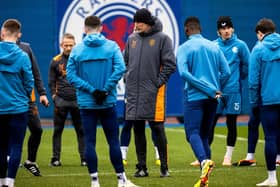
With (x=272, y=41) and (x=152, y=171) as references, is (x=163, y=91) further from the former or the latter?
(x=272, y=41)

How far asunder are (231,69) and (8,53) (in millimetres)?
4263

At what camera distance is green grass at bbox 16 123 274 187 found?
11.5 meters

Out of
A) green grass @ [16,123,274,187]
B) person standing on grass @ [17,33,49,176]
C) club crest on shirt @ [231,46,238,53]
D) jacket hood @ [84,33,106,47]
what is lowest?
green grass @ [16,123,274,187]

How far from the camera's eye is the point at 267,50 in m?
11.0

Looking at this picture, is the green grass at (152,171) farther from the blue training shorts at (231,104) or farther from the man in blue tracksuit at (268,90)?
the blue training shorts at (231,104)

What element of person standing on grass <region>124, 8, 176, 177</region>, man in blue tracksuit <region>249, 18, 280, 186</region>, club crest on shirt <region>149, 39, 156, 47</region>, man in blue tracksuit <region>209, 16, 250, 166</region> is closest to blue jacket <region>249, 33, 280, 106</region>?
man in blue tracksuit <region>249, 18, 280, 186</region>

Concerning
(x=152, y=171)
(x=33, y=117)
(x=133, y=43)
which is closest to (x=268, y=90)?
(x=133, y=43)

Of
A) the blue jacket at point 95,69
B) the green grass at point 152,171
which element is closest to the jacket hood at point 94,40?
the blue jacket at point 95,69

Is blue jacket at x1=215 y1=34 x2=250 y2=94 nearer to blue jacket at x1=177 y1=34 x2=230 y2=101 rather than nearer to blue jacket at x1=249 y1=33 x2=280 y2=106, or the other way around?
blue jacket at x1=177 y1=34 x2=230 y2=101

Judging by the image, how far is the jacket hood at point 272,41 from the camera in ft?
36.0

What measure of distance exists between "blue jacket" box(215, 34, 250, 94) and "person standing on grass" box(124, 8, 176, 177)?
2.05m

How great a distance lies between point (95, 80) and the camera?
10531 mm

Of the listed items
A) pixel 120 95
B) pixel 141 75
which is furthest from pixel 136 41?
pixel 120 95

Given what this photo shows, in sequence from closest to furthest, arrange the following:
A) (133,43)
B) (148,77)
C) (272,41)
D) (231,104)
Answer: (272,41) < (148,77) < (133,43) < (231,104)
